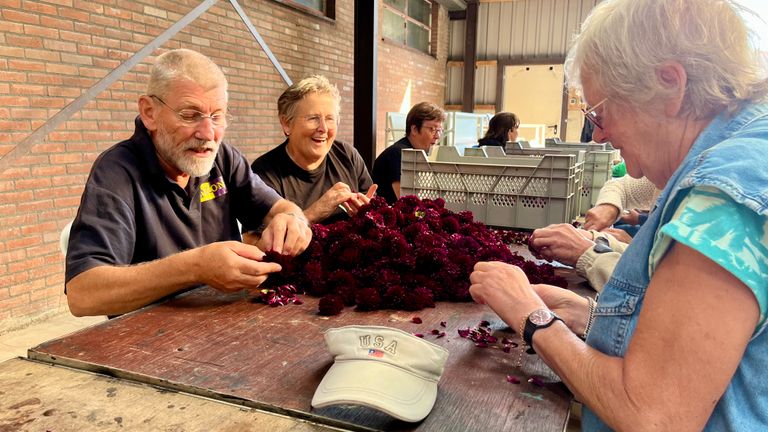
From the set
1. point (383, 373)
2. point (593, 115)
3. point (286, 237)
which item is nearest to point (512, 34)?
point (286, 237)

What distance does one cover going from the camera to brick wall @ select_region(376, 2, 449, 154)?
10312 millimetres

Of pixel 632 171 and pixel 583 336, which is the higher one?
pixel 632 171

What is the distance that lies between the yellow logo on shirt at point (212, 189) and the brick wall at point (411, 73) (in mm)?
7144

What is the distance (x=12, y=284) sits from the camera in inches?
151

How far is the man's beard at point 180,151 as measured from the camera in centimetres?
188

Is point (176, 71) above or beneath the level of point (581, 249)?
above

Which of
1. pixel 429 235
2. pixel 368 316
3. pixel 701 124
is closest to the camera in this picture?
pixel 701 124

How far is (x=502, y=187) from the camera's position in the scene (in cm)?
242

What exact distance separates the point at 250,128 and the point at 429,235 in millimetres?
4911

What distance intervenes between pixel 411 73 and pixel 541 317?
1127cm

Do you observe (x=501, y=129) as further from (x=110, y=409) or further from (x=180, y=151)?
(x=110, y=409)

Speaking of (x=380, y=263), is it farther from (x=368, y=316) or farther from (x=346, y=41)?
(x=346, y=41)

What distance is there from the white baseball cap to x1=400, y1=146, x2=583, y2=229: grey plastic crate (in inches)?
58.8

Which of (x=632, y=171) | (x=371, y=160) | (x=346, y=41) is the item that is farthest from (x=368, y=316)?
(x=346, y=41)
